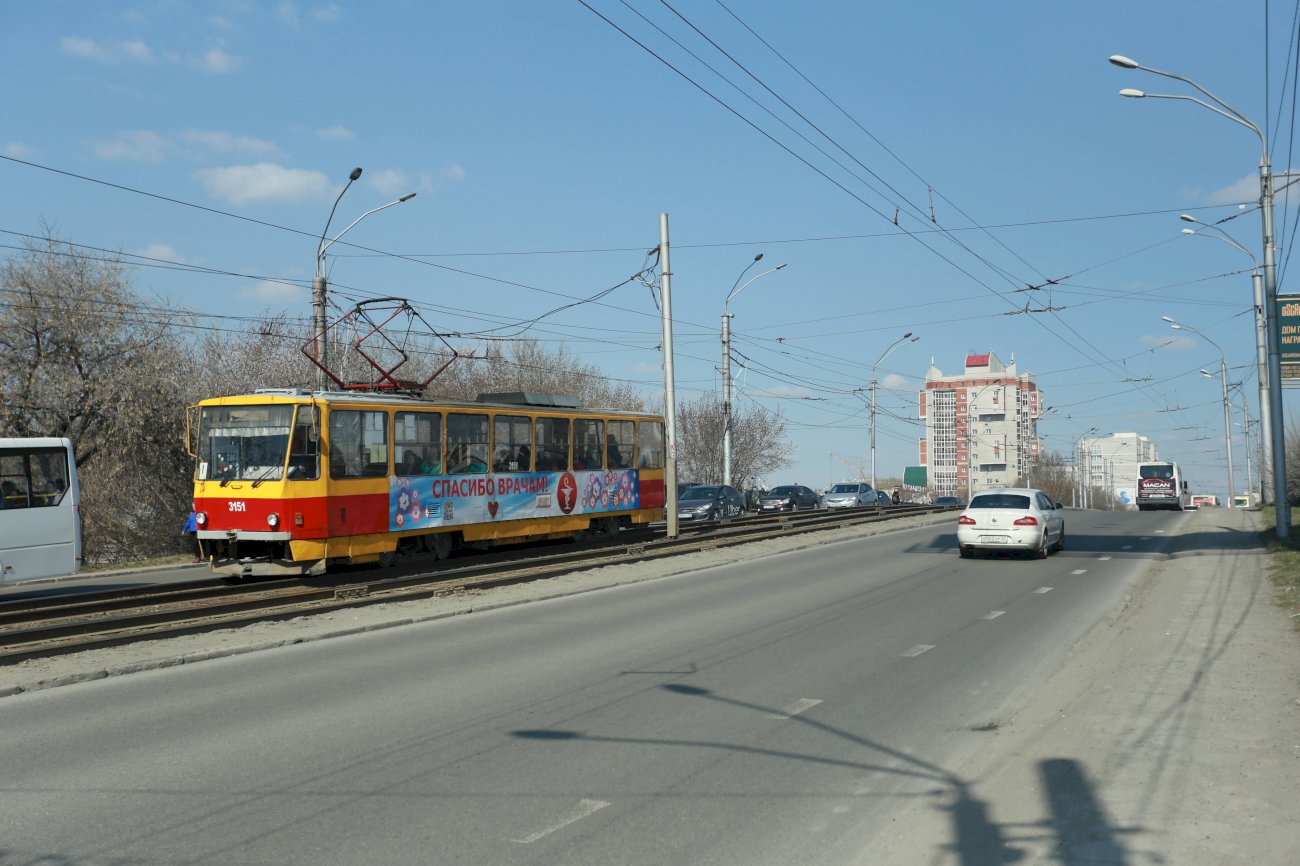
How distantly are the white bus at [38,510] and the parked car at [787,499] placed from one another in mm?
37993

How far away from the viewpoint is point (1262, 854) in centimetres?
506

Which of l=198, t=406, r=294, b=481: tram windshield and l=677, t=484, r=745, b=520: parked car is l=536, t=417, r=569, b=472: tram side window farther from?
l=677, t=484, r=745, b=520: parked car

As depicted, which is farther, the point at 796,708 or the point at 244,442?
the point at 244,442

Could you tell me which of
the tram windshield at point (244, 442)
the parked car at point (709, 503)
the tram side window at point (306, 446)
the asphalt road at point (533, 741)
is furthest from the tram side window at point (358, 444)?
the parked car at point (709, 503)

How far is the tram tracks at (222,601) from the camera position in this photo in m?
12.4

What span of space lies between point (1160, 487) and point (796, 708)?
6565 cm

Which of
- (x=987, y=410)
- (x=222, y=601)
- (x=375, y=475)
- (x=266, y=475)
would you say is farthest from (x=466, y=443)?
(x=987, y=410)

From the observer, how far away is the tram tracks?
12383 millimetres

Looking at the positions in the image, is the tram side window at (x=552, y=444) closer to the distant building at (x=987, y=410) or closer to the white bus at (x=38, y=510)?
the white bus at (x=38, y=510)

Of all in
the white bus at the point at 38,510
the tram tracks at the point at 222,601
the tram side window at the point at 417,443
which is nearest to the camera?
the tram tracks at the point at 222,601

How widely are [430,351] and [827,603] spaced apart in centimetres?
4372

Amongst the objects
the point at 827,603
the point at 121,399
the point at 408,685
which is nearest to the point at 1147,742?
the point at 408,685

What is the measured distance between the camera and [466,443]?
21766 mm

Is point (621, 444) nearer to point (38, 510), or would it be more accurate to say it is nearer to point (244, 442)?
point (244, 442)
